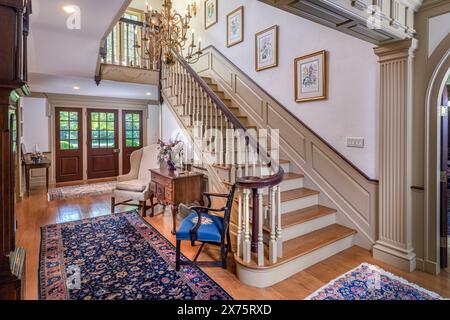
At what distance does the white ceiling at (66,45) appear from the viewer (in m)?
3.15

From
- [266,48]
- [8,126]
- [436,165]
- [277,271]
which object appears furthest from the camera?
[266,48]

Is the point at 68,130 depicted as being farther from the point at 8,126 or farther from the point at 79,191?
the point at 8,126

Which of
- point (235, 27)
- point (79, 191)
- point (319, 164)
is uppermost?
point (235, 27)

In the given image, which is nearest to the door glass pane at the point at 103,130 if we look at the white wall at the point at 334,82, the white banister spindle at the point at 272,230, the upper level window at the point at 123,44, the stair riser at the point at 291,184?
the upper level window at the point at 123,44

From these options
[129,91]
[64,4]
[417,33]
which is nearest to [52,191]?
[129,91]

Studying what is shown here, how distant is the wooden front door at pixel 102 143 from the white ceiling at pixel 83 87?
66 cm

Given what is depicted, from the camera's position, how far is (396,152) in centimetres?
256

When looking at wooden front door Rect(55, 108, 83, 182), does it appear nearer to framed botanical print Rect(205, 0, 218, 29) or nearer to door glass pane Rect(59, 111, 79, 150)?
door glass pane Rect(59, 111, 79, 150)

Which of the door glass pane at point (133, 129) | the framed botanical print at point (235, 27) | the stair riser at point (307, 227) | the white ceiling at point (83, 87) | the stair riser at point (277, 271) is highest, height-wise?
the framed botanical print at point (235, 27)

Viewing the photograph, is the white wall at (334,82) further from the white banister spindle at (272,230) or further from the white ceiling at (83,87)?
the white ceiling at (83,87)

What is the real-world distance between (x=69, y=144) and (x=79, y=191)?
1.87 metres

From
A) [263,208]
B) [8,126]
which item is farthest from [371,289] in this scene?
[8,126]

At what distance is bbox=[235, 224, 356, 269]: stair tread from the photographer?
2.35 metres

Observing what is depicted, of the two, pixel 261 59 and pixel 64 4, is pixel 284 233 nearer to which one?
pixel 261 59
